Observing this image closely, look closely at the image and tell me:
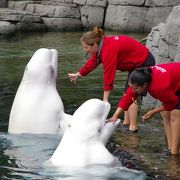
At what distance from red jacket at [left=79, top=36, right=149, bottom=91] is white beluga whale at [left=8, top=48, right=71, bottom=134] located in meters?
0.58

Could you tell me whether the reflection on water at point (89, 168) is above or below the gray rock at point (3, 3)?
above

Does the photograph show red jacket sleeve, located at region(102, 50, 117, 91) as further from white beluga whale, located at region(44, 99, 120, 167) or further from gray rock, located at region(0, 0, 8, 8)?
gray rock, located at region(0, 0, 8, 8)

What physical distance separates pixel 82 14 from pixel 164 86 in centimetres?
1670

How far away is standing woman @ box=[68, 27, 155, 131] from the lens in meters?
7.11

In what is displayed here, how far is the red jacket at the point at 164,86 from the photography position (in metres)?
6.36

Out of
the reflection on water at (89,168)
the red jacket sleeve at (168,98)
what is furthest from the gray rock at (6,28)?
the red jacket sleeve at (168,98)

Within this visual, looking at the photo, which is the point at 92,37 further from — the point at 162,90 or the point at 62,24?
the point at 62,24

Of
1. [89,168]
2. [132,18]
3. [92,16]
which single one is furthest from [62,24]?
[89,168]

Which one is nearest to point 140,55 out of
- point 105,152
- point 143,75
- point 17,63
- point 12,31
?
point 143,75

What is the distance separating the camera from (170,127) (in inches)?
280

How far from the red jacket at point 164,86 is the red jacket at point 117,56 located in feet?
1.99

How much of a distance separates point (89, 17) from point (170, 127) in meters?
15.8

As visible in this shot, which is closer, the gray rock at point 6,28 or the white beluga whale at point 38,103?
the white beluga whale at point 38,103

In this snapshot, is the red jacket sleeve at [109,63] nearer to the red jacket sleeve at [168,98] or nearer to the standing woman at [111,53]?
the standing woman at [111,53]
